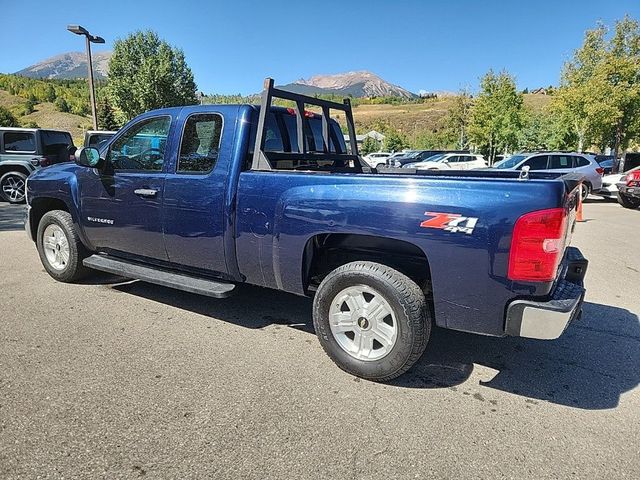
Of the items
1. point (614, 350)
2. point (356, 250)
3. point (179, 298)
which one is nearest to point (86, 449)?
point (356, 250)

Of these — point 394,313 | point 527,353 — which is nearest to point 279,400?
point 394,313

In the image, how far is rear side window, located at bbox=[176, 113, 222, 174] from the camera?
3.77m

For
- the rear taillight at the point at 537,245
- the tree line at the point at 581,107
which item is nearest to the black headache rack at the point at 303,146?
the rear taillight at the point at 537,245

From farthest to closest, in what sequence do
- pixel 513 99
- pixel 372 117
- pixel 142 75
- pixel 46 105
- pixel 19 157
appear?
pixel 372 117 < pixel 46 105 < pixel 142 75 < pixel 513 99 < pixel 19 157

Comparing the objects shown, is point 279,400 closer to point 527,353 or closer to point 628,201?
point 527,353

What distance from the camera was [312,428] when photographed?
2570 mm

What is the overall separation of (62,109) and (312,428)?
8095 centimetres

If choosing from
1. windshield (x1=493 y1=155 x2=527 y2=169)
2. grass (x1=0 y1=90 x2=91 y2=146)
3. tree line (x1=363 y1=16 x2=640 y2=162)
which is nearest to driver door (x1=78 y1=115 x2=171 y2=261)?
windshield (x1=493 y1=155 x2=527 y2=169)

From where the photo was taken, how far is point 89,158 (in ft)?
14.0

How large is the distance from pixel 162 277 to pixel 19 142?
435 inches

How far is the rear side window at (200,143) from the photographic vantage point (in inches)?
148

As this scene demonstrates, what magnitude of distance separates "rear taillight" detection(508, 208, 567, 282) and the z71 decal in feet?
0.80

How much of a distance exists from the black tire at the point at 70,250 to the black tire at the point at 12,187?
8483mm

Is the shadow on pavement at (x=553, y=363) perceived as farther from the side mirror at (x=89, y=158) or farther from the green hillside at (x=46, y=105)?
the green hillside at (x=46, y=105)
